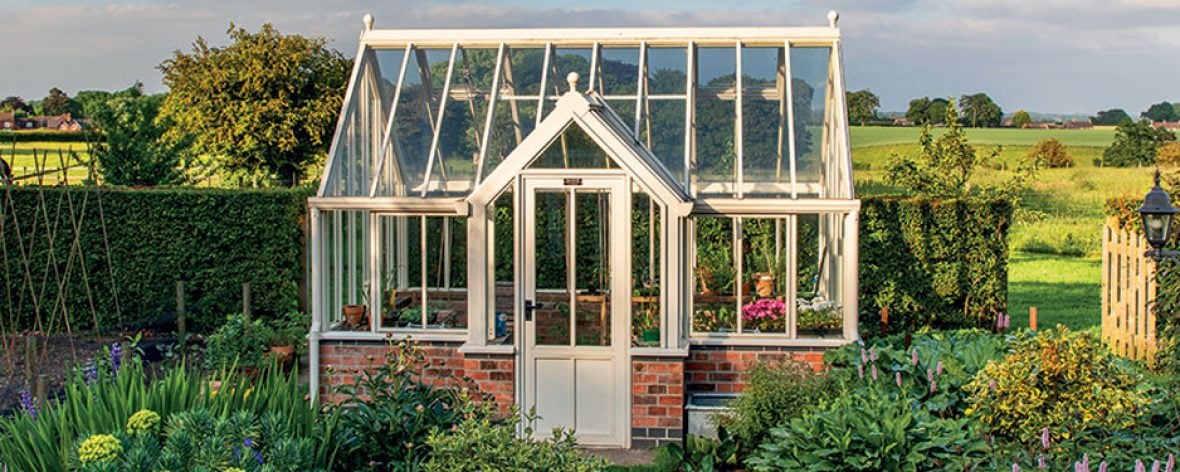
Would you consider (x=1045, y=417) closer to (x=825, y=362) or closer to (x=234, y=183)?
(x=825, y=362)

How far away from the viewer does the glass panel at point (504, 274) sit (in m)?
10.2

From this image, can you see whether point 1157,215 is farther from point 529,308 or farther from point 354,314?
point 354,314

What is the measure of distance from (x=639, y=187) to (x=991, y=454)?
12.8 feet

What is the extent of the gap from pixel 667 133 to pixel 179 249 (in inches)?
293

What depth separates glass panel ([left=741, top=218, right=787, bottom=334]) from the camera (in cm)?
1073

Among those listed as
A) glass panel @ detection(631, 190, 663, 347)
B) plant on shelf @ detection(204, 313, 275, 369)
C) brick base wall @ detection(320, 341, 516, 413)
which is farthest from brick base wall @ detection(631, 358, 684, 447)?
plant on shelf @ detection(204, 313, 275, 369)

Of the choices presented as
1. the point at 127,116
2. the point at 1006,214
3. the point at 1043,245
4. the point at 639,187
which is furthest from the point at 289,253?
the point at 1043,245

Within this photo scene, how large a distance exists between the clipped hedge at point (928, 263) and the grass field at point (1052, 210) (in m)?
1.76

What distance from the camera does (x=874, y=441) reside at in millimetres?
7262

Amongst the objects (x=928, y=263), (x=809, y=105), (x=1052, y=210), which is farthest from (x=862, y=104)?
(x=809, y=105)

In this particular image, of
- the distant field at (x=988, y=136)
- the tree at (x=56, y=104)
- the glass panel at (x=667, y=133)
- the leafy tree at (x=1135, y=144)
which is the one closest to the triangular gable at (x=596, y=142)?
the glass panel at (x=667, y=133)

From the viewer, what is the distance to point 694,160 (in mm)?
11352

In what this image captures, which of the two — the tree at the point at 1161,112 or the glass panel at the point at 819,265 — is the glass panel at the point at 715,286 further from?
the tree at the point at 1161,112

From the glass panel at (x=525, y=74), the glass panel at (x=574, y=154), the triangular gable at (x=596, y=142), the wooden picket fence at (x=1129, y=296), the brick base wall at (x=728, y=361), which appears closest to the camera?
the triangular gable at (x=596, y=142)
